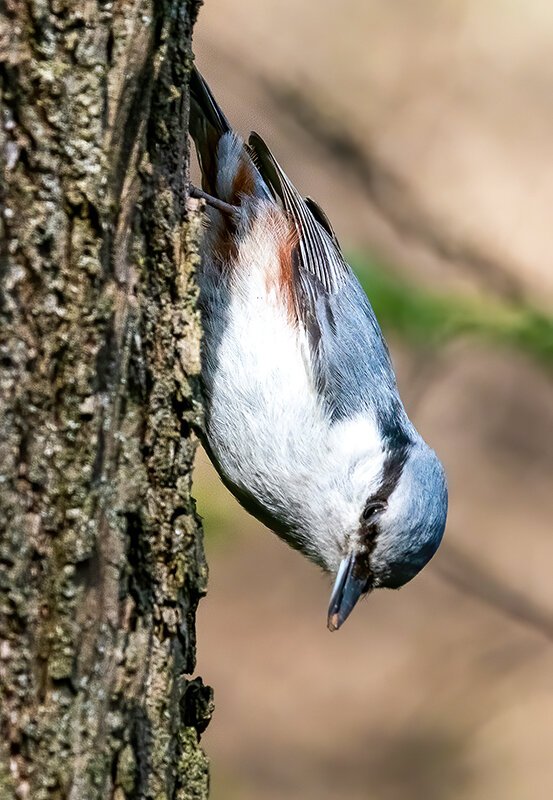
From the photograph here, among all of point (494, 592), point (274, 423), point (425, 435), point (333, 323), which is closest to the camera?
point (274, 423)

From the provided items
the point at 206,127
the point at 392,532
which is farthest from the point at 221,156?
the point at 392,532

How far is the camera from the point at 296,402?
2.64m

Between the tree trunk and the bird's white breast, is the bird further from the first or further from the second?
the tree trunk

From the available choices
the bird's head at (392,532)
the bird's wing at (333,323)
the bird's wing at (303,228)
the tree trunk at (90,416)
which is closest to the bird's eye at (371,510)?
the bird's head at (392,532)

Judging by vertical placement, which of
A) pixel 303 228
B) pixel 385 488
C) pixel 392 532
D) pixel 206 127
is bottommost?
pixel 392 532

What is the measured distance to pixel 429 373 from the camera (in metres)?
5.65

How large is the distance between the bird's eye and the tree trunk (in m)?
0.96

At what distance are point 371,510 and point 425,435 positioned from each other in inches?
140

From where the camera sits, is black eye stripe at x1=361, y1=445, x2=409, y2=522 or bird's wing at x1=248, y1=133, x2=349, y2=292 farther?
bird's wing at x1=248, y1=133, x2=349, y2=292

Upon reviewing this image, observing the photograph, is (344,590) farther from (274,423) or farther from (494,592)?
(494,592)

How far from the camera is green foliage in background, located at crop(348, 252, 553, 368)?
371cm

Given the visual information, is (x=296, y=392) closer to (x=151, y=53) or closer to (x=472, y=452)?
(x=151, y=53)

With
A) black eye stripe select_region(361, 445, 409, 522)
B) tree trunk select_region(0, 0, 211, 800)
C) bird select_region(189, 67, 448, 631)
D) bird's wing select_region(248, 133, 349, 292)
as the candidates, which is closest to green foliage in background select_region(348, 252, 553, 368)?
bird's wing select_region(248, 133, 349, 292)

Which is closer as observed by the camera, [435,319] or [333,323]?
[333,323]
